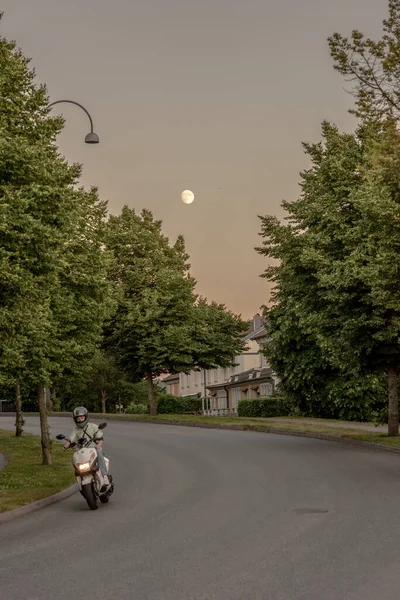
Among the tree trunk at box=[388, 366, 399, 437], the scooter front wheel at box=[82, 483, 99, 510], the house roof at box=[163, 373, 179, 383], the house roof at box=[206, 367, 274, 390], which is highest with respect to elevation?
the house roof at box=[163, 373, 179, 383]

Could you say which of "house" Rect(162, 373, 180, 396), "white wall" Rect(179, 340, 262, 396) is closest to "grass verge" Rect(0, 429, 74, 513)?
"white wall" Rect(179, 340, 262, 396)

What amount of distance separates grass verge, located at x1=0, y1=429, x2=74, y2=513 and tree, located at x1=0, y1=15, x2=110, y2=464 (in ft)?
4.23

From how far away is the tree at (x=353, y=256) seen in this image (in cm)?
1983

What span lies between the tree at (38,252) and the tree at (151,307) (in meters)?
24.3

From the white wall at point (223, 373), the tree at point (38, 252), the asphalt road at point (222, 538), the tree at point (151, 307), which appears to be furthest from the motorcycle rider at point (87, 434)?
the white wall at point (223, 373)

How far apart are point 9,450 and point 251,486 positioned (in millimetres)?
14984

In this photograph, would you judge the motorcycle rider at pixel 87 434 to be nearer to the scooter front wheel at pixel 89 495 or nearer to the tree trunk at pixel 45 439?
the scooter front wheel at pixel 89 495

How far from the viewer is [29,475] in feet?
63.7

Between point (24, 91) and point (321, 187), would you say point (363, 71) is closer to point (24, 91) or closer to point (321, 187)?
point (321, 187)

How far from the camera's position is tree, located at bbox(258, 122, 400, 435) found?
19.8 m

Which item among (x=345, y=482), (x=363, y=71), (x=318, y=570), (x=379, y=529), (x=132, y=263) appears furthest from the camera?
(x=132, y=263)

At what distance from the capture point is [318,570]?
7887 mm

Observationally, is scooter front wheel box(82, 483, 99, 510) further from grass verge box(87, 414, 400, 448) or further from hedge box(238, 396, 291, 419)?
hedge box(238, 396, 291, 419)

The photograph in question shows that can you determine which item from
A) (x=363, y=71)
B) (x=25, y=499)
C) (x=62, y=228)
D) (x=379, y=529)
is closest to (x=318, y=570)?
(x=379, y=529)
